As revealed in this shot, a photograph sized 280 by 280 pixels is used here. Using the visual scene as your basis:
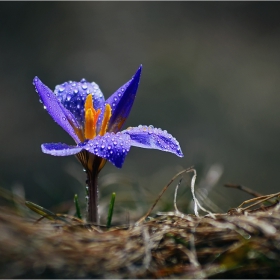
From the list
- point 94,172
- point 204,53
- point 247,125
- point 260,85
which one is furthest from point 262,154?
point 94,172

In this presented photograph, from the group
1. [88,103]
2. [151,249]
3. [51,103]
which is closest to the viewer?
[151,249]

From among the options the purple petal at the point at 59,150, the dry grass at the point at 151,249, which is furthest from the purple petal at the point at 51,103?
the dry grass at the point at 151,249

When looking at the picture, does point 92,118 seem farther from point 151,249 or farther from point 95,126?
point 151,249

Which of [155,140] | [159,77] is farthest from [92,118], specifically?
[159,77]

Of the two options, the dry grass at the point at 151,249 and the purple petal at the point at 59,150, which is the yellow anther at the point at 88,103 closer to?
the purple petal at the point at 59,150

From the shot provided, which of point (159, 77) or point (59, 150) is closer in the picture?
point (59, 150)

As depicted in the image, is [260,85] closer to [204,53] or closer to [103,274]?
[204,53]

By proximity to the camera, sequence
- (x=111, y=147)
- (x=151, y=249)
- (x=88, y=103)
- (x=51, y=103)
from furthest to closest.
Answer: (x=88, y=103) → (x=51, y=103) → (x=111, y=147) → (x=151, y=249)

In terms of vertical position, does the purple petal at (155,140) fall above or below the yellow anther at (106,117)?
below
